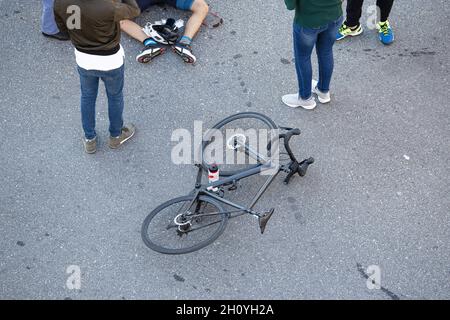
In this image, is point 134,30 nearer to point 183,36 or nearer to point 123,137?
point 183,36

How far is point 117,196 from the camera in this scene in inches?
182

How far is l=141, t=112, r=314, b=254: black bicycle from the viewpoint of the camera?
4246 mm

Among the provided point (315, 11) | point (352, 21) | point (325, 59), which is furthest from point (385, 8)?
point (315, 11)

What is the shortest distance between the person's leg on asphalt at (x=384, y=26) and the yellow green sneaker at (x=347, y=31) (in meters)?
0.20

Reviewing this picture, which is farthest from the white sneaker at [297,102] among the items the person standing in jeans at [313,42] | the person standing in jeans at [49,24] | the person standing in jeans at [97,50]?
the person standing in jeans at [49,24]

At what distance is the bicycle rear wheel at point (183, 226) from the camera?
4246 mm

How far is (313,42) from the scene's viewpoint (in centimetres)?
466

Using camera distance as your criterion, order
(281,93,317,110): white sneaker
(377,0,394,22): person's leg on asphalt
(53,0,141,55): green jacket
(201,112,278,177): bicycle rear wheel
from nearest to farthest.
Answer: (53,0,141,55): green jacket → (201,112,278,177): bicycle rear wheel → (281,93,317,110): white sneaker → (377,0,394,22): person's leg on asphalt

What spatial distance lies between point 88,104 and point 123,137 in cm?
48

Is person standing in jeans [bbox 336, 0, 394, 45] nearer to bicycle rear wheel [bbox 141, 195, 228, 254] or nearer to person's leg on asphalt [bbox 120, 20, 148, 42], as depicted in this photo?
person's leg on asphalt [bbox 120, 20, 148, 42]

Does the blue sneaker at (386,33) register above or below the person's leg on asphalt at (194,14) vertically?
above

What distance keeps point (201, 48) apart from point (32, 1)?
1.91 metres

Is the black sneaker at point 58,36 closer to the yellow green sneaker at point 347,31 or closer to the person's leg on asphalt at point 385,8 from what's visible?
the yellow green sneaker at point 347,31

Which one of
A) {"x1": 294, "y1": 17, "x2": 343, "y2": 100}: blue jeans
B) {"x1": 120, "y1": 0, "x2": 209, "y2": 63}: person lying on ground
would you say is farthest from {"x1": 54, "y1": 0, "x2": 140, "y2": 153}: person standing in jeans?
{"x1": 294, "y1": 17, "x2": 343, "y2": 100}: blue jeans
